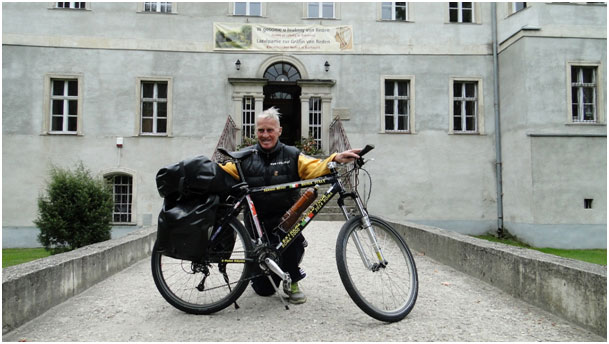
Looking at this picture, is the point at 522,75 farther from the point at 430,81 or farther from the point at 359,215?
the point at 359,215

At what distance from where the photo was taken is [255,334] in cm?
286

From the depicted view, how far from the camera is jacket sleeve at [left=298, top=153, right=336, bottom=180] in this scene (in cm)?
337

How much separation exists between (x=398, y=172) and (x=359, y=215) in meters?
11.3

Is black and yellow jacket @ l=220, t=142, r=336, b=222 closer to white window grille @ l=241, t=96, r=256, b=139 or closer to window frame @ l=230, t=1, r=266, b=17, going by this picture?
white window grille @ l=241, t=96, r=256, b=139

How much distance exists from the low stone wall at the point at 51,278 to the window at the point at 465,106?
12005mm

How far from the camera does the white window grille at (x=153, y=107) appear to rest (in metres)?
14.1

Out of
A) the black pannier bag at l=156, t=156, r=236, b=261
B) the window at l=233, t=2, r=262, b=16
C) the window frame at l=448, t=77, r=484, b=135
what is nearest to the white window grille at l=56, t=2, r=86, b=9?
the window at l=233, t=2, r=262, b=16

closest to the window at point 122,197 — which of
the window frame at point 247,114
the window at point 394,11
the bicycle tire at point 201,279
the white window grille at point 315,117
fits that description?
the window frame at point 247,114

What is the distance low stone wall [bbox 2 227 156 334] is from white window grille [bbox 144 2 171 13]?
436 inches

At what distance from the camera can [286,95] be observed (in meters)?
14.9

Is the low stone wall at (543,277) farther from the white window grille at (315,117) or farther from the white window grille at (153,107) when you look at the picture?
the white window grille at (153,107)

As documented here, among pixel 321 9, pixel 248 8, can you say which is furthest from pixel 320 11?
pixel 248 8

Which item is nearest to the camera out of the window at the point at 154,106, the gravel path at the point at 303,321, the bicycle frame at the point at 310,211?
the gravel path at the point at 303,321

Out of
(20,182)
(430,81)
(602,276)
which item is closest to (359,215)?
(602,276)
